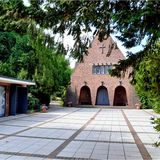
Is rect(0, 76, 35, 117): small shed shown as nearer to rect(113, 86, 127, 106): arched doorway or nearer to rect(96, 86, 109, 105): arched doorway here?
rect(96, 86, 109, 105): arched doorway

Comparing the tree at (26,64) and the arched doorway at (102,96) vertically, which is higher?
the tree at (26,64)

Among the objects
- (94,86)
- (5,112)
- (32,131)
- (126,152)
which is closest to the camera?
(126,152)

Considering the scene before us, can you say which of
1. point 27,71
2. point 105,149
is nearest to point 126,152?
point 105,149

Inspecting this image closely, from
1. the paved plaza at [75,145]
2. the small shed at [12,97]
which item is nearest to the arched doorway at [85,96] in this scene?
the small shed at [12,97]

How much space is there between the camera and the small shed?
2120cm

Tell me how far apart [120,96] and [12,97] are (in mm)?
20923

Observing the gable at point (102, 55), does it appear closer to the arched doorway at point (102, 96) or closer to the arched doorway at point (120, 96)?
the arched doorway at point (102, 96)

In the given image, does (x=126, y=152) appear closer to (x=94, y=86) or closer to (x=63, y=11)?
(x=63, y=11)

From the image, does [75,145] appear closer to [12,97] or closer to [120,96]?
[12,97]

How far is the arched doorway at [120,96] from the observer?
4035 cm

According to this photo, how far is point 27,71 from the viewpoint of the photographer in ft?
98.3

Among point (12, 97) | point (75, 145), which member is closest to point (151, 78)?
point (75, 145)

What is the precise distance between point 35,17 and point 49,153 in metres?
4.26

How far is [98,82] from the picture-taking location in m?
40.1
